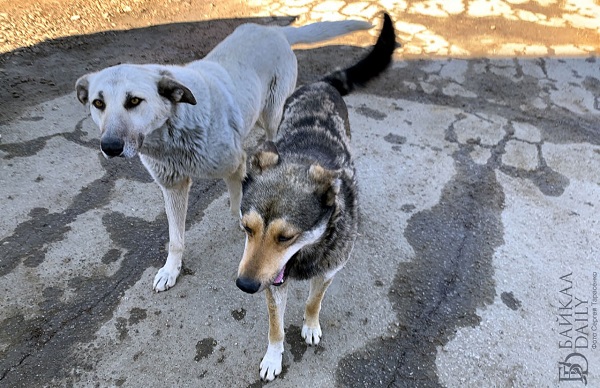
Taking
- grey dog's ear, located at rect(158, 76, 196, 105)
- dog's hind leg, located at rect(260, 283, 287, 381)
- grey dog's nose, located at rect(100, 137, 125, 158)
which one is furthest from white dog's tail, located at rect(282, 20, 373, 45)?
dog's hind leg, located at rect(260, 283, 287, 381)

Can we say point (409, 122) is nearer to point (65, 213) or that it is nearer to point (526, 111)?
point (526, 111)

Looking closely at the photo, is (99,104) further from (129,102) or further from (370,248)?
(370,248)

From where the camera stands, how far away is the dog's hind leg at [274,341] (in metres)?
2.23

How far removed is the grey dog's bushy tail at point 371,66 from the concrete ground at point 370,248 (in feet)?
2.61

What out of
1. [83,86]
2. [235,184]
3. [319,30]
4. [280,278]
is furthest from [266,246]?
[319,30]

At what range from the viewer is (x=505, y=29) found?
6277 mm

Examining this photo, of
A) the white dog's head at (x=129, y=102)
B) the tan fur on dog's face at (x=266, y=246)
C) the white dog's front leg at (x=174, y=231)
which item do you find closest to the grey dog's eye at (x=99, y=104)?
the white dog's head at (x=129, y=102)

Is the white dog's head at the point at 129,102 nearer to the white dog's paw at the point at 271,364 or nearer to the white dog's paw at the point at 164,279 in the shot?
the white dog's paw at the point at 164,279

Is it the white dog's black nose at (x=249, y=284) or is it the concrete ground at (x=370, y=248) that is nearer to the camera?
the white dog's black nose at (x=249, y=284)

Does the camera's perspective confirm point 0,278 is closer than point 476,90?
Yes

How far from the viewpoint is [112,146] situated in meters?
2.03

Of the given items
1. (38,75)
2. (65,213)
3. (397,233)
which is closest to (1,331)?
(65,213)

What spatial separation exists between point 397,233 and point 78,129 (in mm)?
3167

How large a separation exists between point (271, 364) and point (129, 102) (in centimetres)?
160
